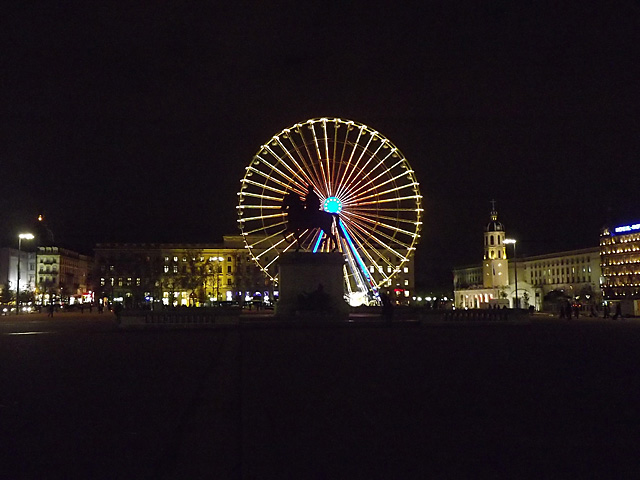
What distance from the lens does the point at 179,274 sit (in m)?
118

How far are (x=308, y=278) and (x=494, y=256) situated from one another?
358 feet

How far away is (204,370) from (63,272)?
159 m

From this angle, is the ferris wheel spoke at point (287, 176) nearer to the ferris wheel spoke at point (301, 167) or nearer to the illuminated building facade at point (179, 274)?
the ferris wheel spoke at point (301, 167)

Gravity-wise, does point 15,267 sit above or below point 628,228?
below

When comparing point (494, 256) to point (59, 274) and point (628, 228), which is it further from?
point (59, 274)

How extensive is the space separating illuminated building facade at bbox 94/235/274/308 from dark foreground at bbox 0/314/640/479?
288 ft

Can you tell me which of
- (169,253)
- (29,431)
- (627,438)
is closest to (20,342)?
(29,431)

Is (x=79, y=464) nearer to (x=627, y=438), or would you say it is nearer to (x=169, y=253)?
(x=627, y=438)

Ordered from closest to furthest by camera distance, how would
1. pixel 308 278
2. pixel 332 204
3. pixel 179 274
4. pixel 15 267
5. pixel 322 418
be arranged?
pixel 322 418 < pixel 308 278 < pixel 332 204 < pixel 179 274 < pixel 15 267

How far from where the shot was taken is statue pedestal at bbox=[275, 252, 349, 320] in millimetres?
49781

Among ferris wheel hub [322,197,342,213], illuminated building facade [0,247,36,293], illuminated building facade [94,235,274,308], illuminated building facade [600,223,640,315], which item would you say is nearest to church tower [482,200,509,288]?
illuminated building facade [600,223,640,315]

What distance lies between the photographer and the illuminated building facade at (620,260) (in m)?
151

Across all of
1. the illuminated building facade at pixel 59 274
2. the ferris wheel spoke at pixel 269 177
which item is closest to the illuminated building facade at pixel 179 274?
the illuminated building facade at pixel 59 274

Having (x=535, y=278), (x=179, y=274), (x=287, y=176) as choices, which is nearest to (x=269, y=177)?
(x=287, y=176)
